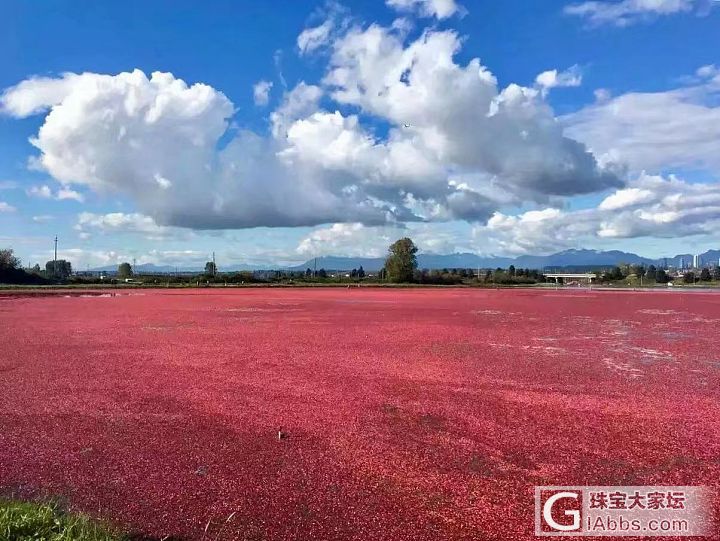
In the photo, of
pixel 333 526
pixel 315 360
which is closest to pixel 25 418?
pixel 333 526

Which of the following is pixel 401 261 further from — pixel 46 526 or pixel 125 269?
pixel 46 526

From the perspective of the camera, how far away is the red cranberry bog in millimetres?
4461

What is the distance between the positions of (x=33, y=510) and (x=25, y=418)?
3767 millimetres

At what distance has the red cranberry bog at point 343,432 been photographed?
14.6 feet

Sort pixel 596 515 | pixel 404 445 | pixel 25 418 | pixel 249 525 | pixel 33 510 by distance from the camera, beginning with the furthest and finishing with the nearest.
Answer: pixel 25 418, pixel 404 445, pixel 596 515, pixel 249 525, pixel 33 510

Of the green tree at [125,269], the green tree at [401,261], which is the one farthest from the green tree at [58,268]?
the green tree at [401,261]

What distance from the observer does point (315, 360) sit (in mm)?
11711

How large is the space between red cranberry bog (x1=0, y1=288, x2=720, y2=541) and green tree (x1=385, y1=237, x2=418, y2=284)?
71486 millimetres

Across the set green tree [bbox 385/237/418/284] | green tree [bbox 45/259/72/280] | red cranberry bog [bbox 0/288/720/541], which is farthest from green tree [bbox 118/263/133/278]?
red cranberry bog [bbox 0/288/720/541]

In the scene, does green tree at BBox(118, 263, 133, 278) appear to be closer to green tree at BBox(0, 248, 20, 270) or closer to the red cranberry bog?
green tree at BBox(0, 248, 20, 270)

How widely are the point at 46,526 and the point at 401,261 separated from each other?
8356 cm

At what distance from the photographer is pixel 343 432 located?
21.4 feet

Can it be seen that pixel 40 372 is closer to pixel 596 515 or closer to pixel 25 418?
pixel 25 418

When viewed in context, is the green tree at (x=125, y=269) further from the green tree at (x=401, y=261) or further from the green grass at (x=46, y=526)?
the green grass at (x=46, y=526)
